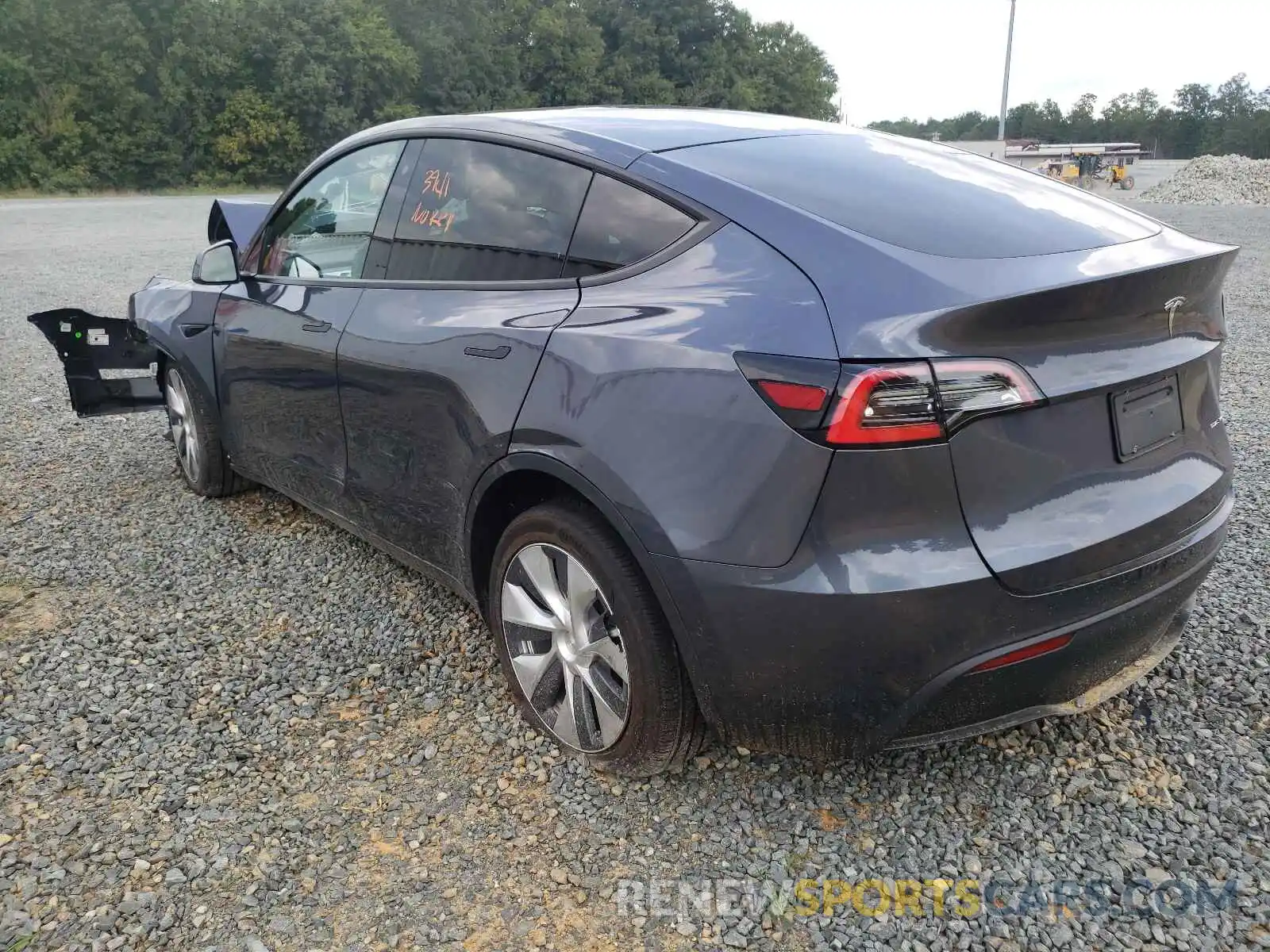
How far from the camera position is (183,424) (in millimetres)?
4781

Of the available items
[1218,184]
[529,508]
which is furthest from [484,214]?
[1218,184]

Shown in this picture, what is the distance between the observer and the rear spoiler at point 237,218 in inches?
259

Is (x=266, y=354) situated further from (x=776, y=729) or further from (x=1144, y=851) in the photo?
(x=1144, y=851)

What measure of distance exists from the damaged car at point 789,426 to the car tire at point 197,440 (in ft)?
5.50

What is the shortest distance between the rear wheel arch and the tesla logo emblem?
4.33 feet

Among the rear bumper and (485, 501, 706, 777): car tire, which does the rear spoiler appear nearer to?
(485, 501, 706, 777): car tire

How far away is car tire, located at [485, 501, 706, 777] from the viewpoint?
7.60ft

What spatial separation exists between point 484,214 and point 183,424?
261 centimetres

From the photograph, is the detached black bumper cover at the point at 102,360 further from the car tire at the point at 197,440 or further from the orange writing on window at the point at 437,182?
the orange writing on window at the point at 437,182

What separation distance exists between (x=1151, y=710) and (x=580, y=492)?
177cm

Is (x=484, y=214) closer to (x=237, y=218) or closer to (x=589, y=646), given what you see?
(x=589, y=646)

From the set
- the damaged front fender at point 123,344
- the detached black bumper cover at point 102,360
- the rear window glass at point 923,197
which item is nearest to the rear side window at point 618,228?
the rear window glass at point 923,197

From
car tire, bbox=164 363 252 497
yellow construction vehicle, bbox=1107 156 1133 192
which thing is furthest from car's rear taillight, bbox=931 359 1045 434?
Result: yellow construction vehicle, bbox=1107 156 1133 192

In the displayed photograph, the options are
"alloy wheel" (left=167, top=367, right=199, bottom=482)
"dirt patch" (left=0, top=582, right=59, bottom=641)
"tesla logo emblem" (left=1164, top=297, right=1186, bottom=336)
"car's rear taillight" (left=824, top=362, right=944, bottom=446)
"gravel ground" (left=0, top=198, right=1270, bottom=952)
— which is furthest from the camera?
"alloy wheel" (left=167, top=367, right=199, bottom=482)
